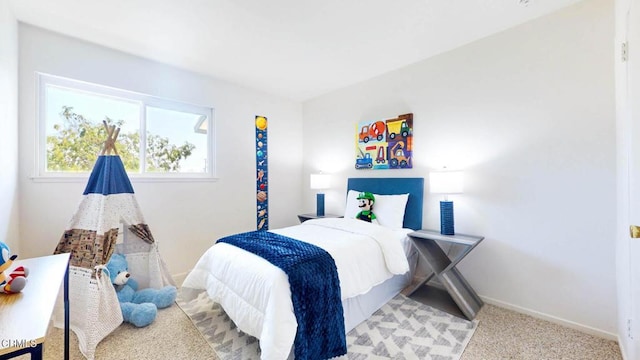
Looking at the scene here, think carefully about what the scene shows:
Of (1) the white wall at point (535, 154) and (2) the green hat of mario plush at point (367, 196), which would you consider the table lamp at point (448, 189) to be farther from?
(2) the green hat of mario plush at point (367, 196)

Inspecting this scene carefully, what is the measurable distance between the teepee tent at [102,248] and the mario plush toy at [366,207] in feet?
7.10

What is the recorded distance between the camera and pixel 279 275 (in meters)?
1.57

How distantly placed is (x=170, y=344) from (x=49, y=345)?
0.84 metres

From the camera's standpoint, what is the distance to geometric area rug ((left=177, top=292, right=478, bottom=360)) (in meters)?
1.71

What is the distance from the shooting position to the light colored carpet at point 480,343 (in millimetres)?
1687

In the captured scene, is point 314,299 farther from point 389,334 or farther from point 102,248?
point 102,248

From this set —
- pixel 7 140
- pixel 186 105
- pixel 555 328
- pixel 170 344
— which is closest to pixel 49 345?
pixel 170 344

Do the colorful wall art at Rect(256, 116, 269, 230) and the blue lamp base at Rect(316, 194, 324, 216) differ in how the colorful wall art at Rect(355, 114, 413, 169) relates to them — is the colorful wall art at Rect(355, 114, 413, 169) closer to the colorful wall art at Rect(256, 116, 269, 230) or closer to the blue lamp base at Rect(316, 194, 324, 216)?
the blue lamp base at Rect(316, 194, 324, 216)

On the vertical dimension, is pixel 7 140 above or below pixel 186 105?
below

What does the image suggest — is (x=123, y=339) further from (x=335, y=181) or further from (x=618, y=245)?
(x=618, y=245)

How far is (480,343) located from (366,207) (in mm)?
1618

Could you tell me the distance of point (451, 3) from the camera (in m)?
1.95

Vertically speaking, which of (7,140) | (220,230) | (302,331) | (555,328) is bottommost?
(555,328)

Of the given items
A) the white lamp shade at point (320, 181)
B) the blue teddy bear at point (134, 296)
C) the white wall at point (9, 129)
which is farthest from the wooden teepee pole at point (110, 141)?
the white lamp shade at point (320, 181)
